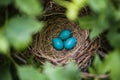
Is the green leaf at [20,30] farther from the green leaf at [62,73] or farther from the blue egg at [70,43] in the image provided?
the blue egg at [70,43]

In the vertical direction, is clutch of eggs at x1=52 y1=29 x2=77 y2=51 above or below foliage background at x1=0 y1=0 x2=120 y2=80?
below

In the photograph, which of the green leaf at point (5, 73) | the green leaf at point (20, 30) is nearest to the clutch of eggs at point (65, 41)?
the green leaf at point (5, 73)

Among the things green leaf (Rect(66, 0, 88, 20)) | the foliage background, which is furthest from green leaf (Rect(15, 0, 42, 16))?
green leaf (Rect(66, 0, 88, 20))

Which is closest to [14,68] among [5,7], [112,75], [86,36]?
[5,7]

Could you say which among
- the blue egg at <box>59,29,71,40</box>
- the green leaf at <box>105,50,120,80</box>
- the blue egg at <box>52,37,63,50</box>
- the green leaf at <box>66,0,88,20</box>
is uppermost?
the green leaf at <box>66,0,88,20</box>

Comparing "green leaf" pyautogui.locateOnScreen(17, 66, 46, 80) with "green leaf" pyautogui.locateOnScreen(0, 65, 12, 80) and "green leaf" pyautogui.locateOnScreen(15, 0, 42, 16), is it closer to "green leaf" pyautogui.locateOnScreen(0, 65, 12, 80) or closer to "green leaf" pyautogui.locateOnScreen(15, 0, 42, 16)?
"green leaf" pyautogui.locateOnScreen(0, 65, 12, 80)

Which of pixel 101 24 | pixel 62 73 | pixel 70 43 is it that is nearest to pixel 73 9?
pixel 101 24

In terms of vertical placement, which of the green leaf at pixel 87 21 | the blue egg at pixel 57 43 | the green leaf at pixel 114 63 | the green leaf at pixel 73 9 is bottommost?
the blue egg at pixel 57 43

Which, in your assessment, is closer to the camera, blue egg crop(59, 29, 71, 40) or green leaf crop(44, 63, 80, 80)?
green leaf crop(44, 63, 80, 80)
